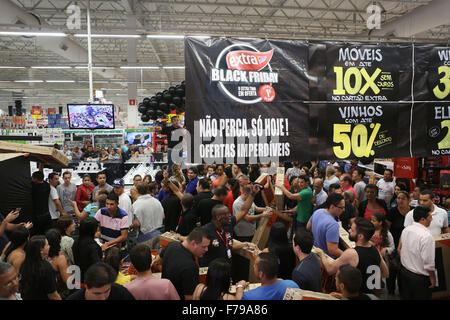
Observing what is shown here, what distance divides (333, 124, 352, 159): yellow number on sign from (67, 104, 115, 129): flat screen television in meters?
9.55

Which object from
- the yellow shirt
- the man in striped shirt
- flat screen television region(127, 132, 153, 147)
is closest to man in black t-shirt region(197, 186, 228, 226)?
the man in striped shirt

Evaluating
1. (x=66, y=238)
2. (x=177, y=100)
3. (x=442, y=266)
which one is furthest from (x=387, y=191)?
(x=66, y=238)

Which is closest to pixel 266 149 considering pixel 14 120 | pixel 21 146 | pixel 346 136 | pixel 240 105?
pixel 240 105

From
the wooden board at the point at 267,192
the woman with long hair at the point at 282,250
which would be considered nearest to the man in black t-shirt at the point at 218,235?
the woman with long hair at the point at 282,250

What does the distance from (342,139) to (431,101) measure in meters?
1.35

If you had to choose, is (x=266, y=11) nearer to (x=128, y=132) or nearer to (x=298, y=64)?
(x=128, y=132)

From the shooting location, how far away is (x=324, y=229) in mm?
3717

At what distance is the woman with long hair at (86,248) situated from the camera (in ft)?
11.2

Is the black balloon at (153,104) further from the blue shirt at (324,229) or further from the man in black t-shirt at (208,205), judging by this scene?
the blue shirt at (324,229)

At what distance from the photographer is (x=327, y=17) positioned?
1769 centimetres

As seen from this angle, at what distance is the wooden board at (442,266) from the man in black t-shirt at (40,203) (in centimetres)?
565

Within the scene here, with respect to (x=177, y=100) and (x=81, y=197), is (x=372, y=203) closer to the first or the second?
(x=177, y=100)
